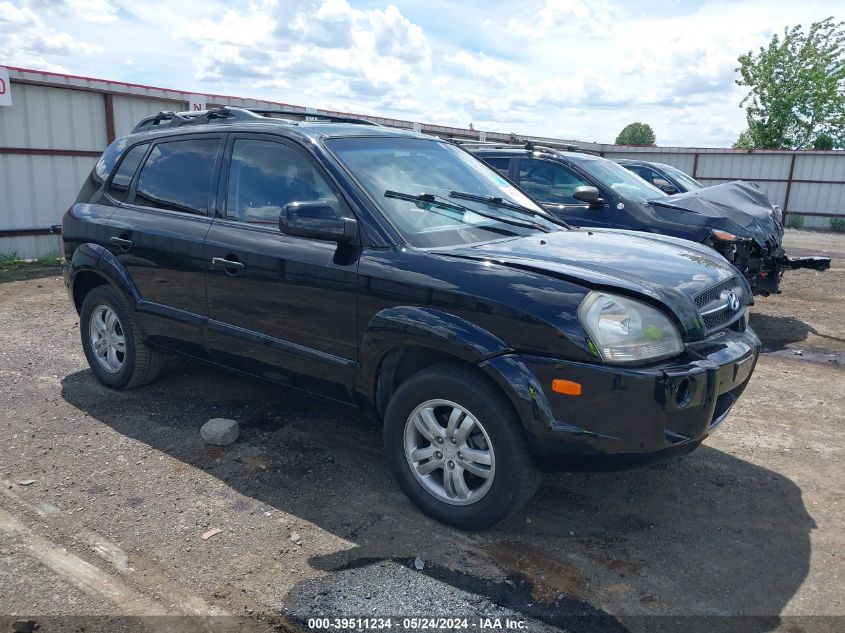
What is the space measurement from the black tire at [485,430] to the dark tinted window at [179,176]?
A: 75.6 inches

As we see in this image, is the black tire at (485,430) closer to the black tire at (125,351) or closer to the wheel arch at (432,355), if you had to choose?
the wheel arch at (432,355)

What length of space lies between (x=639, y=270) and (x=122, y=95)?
446 inches

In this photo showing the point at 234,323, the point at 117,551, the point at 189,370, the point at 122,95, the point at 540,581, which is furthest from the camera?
the point at 122,95

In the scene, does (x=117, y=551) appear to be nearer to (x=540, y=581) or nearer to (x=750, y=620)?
(x=540, y=581)

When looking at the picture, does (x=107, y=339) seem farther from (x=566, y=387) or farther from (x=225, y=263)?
(x=566, y=387)

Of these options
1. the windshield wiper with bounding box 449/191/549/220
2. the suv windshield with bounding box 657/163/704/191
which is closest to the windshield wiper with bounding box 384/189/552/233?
the windshield wiper with bounding box 449/191/549/220

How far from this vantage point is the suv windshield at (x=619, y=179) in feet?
24.9

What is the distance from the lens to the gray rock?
163 inches

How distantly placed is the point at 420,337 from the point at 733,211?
5551 millimetres

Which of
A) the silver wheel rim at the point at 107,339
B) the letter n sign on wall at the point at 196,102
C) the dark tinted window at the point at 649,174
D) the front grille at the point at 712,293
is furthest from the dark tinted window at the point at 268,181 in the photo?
the letter n sign on wall at the point at 196,102

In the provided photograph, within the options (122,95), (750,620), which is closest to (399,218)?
(750,620)

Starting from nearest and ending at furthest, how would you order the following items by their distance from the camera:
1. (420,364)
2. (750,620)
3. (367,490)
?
(750,620)
(420,364)
(367,490)

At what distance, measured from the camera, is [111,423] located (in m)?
4.48

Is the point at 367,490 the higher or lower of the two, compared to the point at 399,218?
lower
